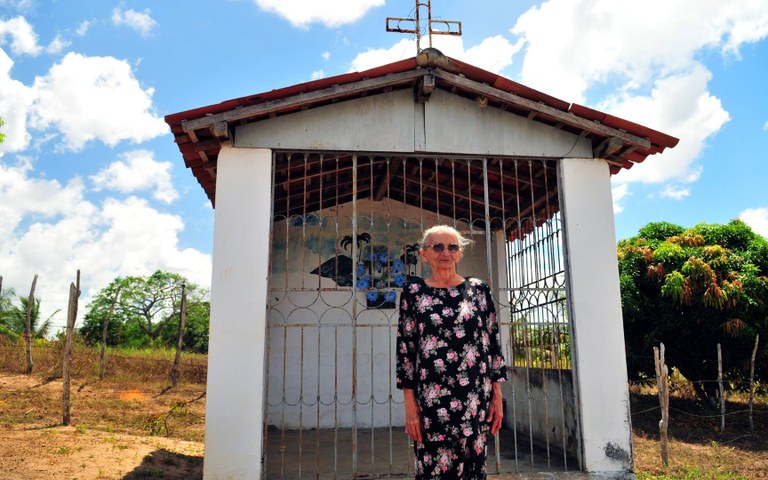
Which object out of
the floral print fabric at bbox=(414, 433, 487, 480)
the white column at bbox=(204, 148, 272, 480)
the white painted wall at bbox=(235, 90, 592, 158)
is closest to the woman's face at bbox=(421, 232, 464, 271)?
the floral print fabric at bbox=(414, 433, 487, 480)

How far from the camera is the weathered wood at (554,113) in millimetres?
5000

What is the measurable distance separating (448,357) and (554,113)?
3.19 m

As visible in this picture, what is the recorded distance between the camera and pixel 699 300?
923 cm

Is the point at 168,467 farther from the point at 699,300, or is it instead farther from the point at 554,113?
the point at 699,300

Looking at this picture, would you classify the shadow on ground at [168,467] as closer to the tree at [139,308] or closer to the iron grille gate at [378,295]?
the iron grille gate at [378,295]

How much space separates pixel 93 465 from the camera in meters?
5.33

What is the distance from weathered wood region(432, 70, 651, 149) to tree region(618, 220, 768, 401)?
16.8 feet

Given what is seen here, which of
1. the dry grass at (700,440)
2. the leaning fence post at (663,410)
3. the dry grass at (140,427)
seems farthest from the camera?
the leaning fence post at (663,410)

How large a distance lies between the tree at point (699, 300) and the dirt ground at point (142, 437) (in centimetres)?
84

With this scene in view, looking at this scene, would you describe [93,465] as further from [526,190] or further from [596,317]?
[526,190]

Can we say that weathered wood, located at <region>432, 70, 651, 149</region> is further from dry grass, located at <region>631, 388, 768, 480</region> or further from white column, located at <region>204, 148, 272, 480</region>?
dry grass, located at <region>631, 388, 768, 480</region>

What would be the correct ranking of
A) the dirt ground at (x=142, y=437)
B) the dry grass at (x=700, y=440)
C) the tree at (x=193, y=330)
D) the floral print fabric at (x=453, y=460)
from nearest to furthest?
1. the floral print fabric at (x=453, y=460)
2. the dirt ground at (x=142, y=437)
3. the dry grass at (x=700, y=440)
4. the tree at (x=193, y=330)

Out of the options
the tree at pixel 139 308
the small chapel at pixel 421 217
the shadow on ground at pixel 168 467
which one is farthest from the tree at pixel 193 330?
the small chapel at pixel 421 217

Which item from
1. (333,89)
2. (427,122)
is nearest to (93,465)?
(333,89)
